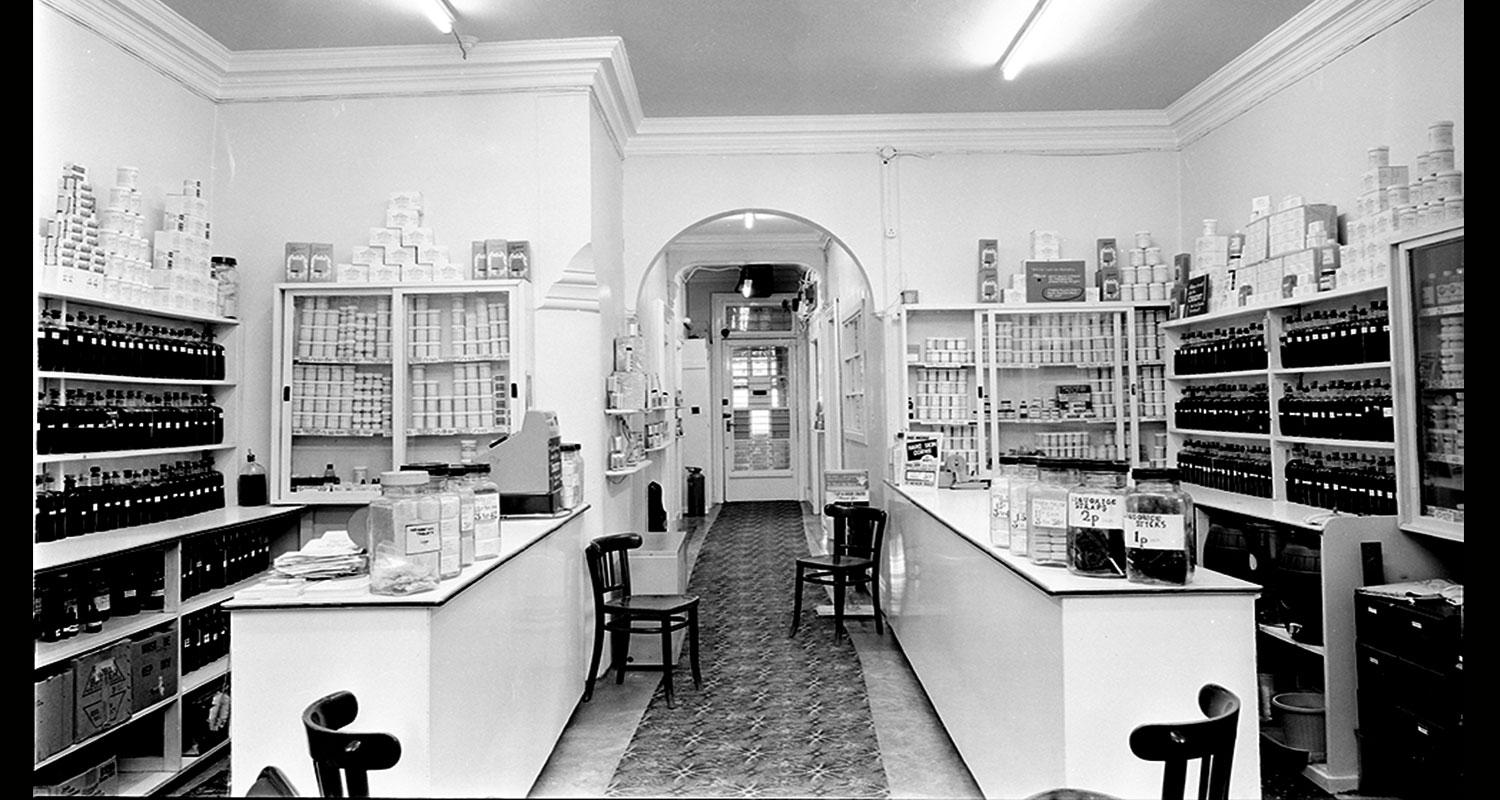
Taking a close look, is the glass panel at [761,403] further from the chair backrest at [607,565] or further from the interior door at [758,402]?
the chair backrest at [607,565]

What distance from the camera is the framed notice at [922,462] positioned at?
4.68 meters

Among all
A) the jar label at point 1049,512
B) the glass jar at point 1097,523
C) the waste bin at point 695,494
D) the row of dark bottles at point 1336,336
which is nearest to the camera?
the glass jar at point 1097,523

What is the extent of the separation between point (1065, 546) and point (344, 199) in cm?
408

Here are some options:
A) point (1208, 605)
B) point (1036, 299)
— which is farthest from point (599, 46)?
point (1208, 605)

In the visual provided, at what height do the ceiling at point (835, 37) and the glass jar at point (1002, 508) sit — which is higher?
the ceiling at point (835, 37)

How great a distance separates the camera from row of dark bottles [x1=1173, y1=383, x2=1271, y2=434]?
13.9ft

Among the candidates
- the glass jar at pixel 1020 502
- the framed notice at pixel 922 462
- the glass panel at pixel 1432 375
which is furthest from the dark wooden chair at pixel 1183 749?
the framed notice at pixel 922 462

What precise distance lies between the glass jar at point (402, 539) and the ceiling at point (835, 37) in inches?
109

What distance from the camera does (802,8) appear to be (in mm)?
3977

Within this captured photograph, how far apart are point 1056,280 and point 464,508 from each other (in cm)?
412

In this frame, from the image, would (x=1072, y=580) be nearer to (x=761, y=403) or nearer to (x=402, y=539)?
(x=402, y=539)

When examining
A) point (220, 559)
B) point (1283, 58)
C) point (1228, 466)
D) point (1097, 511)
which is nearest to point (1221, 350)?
point (1228, 466)

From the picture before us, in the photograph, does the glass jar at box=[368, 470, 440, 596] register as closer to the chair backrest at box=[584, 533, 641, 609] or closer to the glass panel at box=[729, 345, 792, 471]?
the chair backrest at box=[584, 533, 641, 609]

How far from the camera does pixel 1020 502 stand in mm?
2389
